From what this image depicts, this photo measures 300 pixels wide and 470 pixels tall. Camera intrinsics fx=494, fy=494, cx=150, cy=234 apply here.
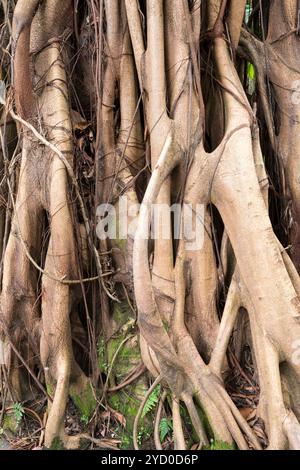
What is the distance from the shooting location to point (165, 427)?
2029mm

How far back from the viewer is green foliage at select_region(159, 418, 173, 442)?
79.7 inches

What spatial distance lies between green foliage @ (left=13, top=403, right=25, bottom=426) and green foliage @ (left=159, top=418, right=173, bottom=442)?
0.67 metres

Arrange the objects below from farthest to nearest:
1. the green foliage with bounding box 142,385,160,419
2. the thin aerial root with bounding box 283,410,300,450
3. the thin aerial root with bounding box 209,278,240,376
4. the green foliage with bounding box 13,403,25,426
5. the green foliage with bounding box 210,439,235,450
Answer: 1. the green foliage with bounding box 13,403,25,426
2. the green foliage with bounding box 142,385,160,419
3. the thin aerial root with bounding box 209,278,240,376
4. the green foliage with bounding box 210,439,235,450
5. the thin aerial root with bounding box 283,410,300,450

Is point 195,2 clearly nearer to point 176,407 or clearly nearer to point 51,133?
point 51,133

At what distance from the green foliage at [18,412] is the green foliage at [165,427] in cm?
67

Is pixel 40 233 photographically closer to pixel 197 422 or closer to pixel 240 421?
pixel 197 422

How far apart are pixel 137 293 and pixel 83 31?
1.39m

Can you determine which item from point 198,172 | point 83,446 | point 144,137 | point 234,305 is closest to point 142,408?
point 83,446

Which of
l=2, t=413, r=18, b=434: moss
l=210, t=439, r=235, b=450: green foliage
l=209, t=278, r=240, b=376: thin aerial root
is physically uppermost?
l=209, t=278, r=240, b=376: thin aerial root

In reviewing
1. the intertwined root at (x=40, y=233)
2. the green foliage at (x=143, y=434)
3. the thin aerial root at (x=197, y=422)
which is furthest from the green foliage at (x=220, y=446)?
the intertwined root at (x=40, y=233)

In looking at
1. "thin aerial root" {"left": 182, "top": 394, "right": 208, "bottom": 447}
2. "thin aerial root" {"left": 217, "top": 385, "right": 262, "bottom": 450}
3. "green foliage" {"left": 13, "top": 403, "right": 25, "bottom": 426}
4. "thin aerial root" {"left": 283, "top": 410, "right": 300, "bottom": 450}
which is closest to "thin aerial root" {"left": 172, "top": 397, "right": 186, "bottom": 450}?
"thin aerial root" {"left": 182, "top": 394, "right": 208, "bottom": 447}

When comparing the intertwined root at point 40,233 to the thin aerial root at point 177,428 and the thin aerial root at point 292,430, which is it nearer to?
the thin aerial root at point 177,428

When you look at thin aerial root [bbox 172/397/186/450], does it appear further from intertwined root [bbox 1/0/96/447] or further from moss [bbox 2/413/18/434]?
moss [bbox 2/413/18/434]

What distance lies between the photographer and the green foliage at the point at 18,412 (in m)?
2.26
